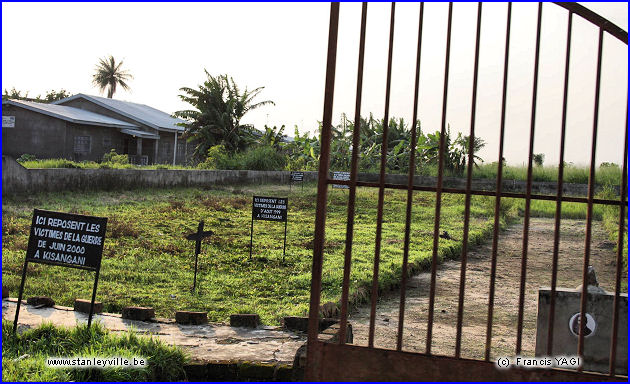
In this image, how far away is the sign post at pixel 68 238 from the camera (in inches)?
213

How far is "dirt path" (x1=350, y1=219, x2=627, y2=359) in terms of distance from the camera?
20.1ft

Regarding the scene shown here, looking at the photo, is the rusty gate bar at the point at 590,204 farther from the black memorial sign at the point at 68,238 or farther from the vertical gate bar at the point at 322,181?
Result: the black memorial sign at the point at 68,238

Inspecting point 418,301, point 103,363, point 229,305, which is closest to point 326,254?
point 418,301

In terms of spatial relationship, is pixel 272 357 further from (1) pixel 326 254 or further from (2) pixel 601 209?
(2) pixel 601 209

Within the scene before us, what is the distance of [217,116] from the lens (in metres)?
29.0

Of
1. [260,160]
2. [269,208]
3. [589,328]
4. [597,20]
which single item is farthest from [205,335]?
[260,160]

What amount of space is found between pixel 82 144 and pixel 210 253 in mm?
16448

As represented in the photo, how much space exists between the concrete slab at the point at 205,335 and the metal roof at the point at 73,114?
18364 mm

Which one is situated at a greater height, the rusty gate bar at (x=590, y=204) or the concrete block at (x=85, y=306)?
the rusty gate bar at (x=590, y=204)

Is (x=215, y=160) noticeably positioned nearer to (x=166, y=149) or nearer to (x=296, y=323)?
(x=166, y=149)

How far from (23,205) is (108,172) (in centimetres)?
366

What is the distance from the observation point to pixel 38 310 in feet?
19.8

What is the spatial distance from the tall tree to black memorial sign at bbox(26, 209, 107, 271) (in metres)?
23.1

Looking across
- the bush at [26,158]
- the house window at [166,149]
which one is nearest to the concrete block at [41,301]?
the bush at [26,158]
